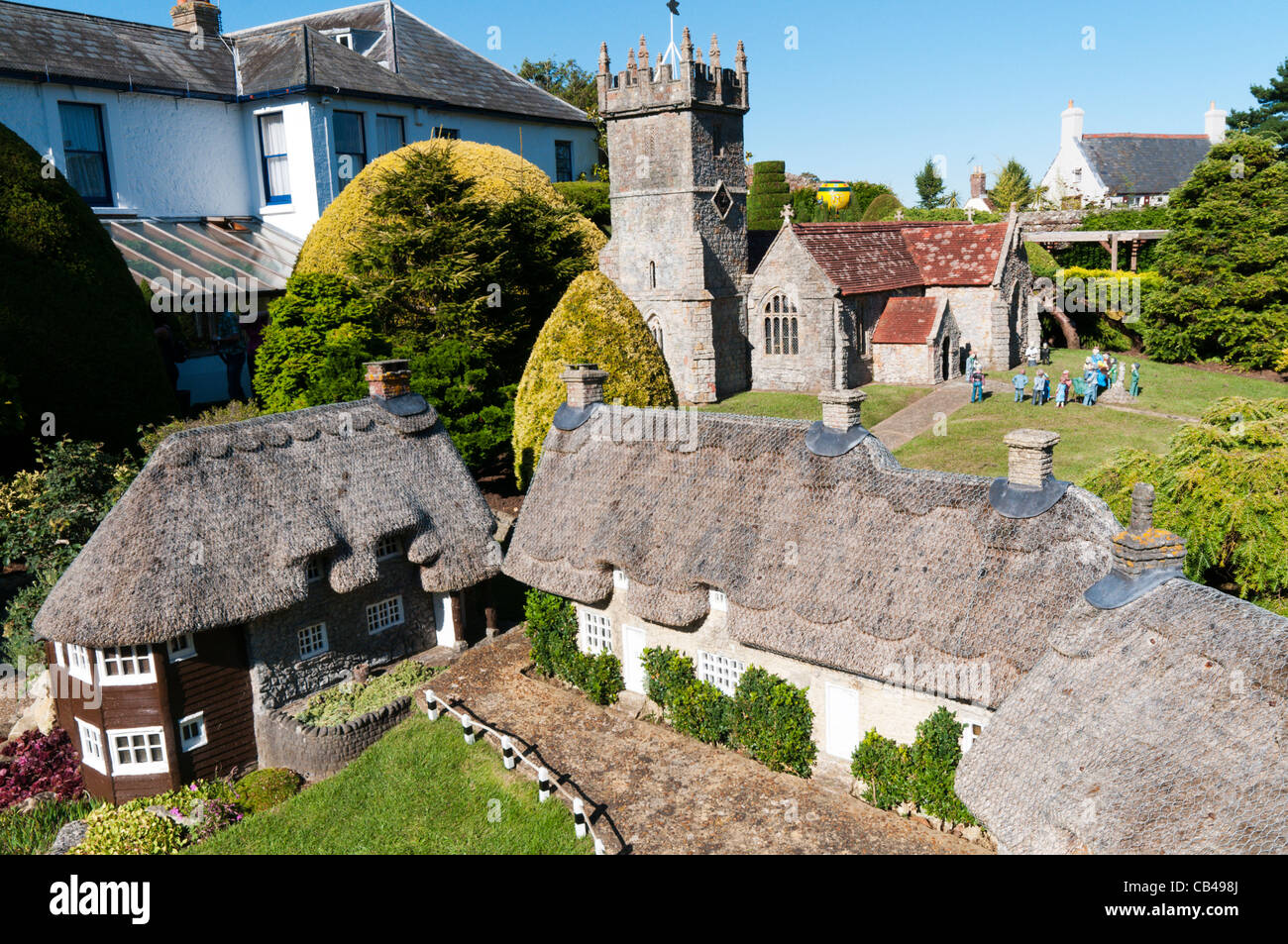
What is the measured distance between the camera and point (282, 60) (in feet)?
131

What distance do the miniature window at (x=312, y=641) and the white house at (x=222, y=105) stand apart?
2422cm

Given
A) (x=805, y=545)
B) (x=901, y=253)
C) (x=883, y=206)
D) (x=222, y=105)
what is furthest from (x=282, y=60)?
(x=883, y=206)

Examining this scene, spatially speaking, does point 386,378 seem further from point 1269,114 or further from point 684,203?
point 1269,114

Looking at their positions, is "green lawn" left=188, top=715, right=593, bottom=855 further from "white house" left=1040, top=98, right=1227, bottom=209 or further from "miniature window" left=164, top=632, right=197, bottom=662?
"white house" left=1040, top=98, right=1227, bottom=209

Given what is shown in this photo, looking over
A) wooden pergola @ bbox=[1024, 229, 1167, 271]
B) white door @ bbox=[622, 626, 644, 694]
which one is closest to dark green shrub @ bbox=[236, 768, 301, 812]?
white door @ bbox=[622, 626, 644, 694]

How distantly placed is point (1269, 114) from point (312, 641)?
89617 mm

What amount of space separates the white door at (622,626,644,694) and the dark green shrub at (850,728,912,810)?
5.16m

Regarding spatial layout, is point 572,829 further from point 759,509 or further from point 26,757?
point 26,757

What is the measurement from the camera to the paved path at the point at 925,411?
33812 millimetres

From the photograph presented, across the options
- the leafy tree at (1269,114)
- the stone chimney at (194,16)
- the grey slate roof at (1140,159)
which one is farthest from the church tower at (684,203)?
the leafy tree at (1269,114)

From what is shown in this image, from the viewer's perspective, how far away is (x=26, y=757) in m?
19.3

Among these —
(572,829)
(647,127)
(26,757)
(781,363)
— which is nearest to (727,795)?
(572,829)

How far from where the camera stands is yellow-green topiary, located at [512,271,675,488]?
29.2m

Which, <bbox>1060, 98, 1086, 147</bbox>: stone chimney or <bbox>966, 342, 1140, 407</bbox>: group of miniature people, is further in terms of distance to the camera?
<bbox>1060, 98, 1086, 147</bbox>: stone chimney
